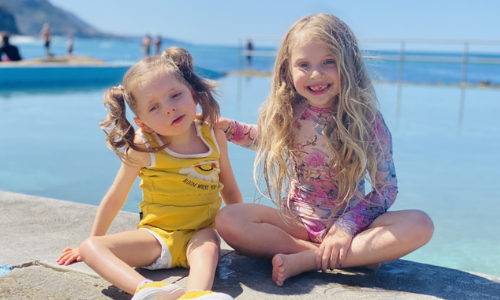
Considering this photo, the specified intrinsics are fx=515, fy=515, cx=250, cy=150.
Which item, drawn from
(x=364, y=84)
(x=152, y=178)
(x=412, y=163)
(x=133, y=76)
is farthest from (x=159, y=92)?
(x=412, y=163)

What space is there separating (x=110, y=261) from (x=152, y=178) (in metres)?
0.37

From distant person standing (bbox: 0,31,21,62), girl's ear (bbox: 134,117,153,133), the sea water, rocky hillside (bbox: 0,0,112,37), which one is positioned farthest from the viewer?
rocky hillside (bbox: 0,0,112,37)

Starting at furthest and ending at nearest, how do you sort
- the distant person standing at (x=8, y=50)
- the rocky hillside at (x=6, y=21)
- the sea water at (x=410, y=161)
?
1. the rocky hillside at (x=6, y=21)
2. the distant person standing at (x=8, y=50)
3. the sea water at (x=410, y=161)

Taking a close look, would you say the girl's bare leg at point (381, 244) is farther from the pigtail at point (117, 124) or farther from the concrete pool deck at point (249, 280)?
the pigtail at point (117, 124)

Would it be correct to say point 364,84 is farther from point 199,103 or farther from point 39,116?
point 39,116

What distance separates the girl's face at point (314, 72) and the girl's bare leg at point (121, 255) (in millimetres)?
753

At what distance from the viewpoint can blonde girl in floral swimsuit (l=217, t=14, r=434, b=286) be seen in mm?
1725

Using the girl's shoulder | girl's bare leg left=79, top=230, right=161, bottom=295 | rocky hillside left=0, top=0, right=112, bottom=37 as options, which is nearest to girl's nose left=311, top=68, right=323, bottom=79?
the girl's shoulder

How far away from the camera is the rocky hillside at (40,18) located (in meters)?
95.0

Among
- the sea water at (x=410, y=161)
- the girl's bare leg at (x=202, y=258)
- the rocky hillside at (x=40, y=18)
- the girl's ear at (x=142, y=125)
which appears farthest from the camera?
the rocky hillside at (x=40, y=18)

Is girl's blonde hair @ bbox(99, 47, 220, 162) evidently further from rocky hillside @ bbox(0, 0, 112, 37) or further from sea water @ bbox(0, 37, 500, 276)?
rocky hillside @ bbox(0, 0, 112, 37)

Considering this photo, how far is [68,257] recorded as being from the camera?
1.85 m

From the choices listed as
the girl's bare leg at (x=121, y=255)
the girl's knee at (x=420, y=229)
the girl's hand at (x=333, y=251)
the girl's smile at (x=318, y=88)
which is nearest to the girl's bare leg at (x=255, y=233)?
the girl's hand at (x=333, y=251)

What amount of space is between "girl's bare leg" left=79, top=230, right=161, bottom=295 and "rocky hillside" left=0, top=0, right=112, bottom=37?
9934 centimetres
